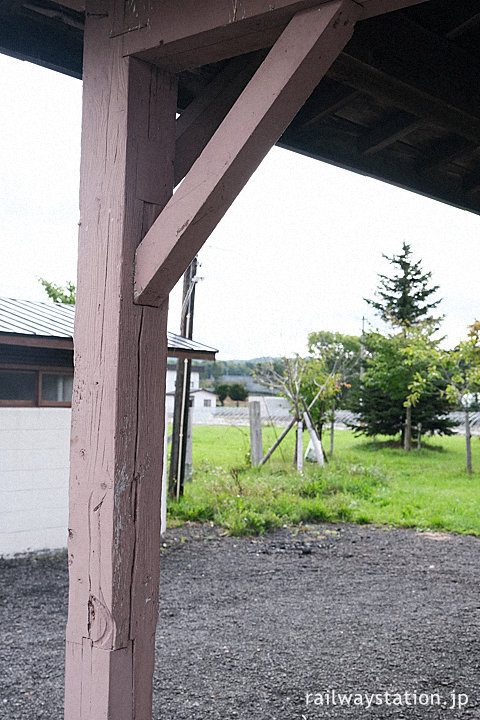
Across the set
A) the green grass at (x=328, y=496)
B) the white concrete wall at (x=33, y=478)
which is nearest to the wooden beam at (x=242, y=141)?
the white concrete wall at (x=33, y=478)

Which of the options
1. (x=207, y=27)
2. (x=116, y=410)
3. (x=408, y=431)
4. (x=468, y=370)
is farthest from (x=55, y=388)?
(x=408, y=431)

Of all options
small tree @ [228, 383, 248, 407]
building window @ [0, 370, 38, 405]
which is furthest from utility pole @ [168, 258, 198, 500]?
small tree @ [228, 383, 248, 407]

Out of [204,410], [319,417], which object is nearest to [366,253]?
[204,410]

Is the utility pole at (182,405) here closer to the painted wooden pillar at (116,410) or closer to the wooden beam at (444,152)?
the wooden beam at (444,152)

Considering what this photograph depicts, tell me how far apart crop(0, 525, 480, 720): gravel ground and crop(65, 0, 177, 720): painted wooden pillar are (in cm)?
166

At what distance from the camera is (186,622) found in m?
4.27

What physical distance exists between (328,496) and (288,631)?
16.7 feet

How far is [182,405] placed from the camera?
8570mm

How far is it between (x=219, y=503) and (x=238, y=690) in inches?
195

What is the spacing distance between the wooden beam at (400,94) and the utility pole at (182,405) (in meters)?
6.10

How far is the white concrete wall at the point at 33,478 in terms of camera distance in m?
5.79

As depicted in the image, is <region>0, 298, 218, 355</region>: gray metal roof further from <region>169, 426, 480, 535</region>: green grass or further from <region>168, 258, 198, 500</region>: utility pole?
<region>169, 426, 480, 535</region>: green grass

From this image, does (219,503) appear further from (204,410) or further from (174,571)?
(204,410)

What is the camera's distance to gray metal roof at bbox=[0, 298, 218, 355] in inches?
215
